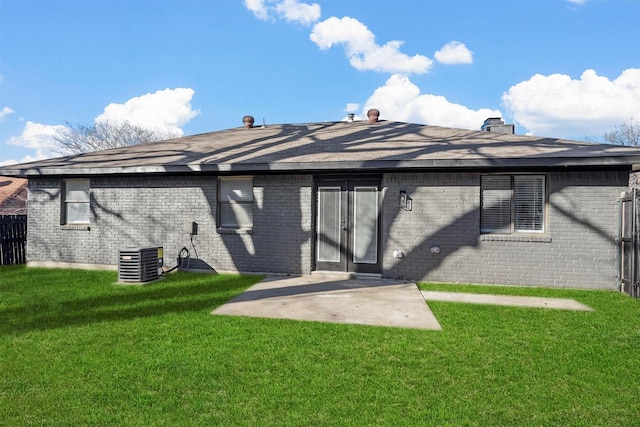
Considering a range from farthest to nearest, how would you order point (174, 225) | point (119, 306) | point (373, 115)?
1. point (373, 115)
2. point (174, 225)
3. point (119, 306)

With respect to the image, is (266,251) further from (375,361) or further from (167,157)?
(375,361)

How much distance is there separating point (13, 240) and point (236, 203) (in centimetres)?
753

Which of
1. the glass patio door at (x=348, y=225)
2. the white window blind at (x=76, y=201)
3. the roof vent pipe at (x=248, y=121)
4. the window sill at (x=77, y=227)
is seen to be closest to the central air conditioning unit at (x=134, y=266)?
the window sill at (x=77, y=227)

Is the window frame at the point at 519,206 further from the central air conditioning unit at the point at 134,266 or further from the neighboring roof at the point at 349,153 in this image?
the central air conditioning unit at the point at 134,266

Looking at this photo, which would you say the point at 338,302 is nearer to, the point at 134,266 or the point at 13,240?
the point at 134,266

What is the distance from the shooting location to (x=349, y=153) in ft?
27.7

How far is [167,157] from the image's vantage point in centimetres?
966

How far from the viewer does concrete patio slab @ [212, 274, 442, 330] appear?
207 inches

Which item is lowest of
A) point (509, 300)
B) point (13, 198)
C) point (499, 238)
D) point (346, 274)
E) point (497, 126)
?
point (509, 300)

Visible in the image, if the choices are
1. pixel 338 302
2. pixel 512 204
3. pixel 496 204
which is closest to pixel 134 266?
pixel 338 302

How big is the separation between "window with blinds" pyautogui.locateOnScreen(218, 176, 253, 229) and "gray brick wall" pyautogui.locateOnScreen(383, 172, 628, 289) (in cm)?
359

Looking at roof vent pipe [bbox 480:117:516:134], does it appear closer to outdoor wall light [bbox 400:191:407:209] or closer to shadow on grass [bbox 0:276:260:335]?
outdoor wall light [bbox 400:191:407:209]

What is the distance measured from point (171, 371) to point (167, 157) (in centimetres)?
754

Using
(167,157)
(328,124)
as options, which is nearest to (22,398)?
(167,157)
